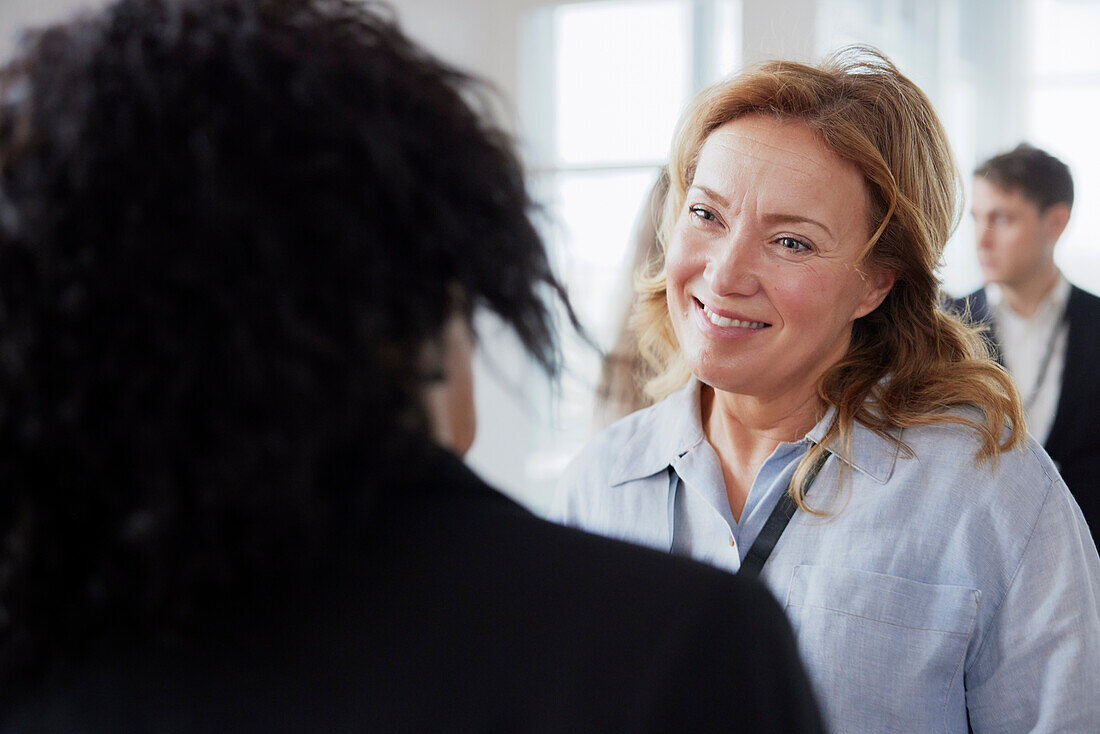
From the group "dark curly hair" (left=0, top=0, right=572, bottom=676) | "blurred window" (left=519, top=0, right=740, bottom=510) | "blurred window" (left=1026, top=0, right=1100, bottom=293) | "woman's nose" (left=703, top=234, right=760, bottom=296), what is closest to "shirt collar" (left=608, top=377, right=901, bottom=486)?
"woman's nose" (left=703, top=234, right=760, bottom=296)

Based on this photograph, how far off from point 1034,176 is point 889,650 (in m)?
2.64

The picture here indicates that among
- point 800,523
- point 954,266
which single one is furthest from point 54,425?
point 954,266

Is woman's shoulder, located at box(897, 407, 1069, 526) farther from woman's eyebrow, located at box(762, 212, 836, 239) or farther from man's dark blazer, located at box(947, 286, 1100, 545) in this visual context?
man's dark blazer, located at box(947, 286, 1100, 545)

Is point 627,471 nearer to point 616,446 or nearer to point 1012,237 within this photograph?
point 616,446

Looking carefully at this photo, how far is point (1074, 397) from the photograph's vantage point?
10.1 feet

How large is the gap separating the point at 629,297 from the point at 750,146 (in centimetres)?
117

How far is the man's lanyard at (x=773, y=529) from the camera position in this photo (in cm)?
149

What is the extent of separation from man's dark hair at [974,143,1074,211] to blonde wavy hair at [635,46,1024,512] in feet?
6.68

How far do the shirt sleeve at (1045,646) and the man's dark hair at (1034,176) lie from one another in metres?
2.40

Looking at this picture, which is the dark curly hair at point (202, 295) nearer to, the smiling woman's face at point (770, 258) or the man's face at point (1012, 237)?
the smiling woman's face at point (770, 258)

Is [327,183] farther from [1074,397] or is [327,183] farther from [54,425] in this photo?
[1074,397]

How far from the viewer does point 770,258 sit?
5.08 ft

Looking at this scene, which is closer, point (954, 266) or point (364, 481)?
point (364, 481)

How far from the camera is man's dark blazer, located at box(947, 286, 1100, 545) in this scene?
9.65ft
